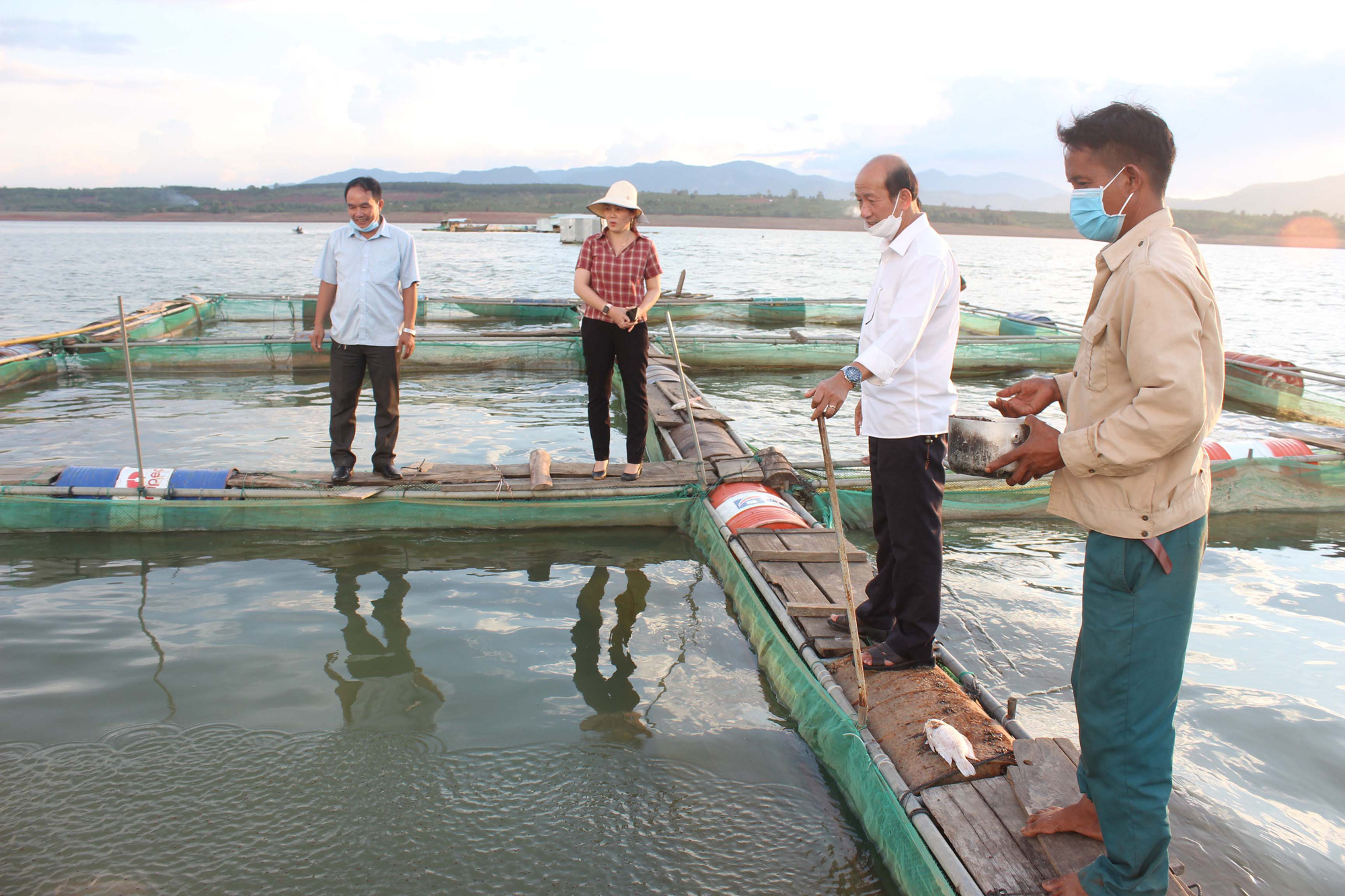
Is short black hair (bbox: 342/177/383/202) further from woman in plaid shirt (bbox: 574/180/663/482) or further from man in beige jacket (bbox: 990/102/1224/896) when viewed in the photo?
man in beige jacket (bbox: 990/102/1224/896)

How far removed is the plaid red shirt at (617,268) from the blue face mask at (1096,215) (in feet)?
10.7

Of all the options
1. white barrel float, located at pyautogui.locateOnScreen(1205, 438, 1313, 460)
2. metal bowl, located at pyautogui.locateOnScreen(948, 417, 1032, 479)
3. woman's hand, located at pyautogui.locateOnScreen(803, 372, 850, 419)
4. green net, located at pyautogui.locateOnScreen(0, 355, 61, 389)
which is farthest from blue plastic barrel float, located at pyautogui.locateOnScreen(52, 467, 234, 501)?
white barrel float, located at pyautogui.locateOnScreen(1205, 438, 1313, 460)

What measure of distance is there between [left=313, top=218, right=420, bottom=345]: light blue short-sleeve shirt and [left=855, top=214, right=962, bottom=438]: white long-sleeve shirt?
10.6 feet

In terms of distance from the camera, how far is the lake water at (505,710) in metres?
2.77

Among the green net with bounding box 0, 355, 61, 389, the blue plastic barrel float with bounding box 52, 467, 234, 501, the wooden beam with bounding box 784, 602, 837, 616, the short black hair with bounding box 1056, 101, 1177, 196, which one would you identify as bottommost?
the wooden beam with bounding box 784, 602, 837, 616

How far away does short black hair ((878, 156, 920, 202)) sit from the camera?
2.96 m

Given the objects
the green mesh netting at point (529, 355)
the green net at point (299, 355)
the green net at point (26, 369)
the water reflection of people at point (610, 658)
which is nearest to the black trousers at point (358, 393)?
the water reflection of people at point (610, 658)

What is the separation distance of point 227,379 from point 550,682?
29.9ft

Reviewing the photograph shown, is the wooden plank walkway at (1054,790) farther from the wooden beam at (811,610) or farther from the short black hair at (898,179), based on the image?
the short black hair at (898,179)

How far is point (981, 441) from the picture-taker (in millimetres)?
2393

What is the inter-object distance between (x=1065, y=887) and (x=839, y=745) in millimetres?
1066

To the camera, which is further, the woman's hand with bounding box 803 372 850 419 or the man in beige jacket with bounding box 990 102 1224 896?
the woman's hand with bounding box 803 372 850 419

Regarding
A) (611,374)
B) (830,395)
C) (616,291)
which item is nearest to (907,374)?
(830,395)

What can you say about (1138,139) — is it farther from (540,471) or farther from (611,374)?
(540,471)
